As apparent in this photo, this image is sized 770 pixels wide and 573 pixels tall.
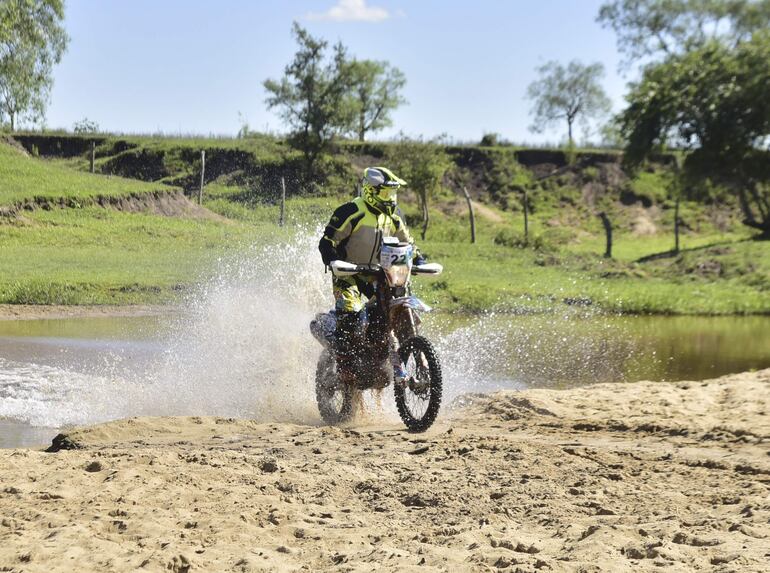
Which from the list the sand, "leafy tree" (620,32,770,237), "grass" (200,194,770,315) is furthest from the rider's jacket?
"leafy tree" (620,32,770,237)

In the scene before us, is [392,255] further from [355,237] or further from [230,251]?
[230,251]

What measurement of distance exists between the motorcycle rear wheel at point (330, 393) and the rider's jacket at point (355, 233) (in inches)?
38.3

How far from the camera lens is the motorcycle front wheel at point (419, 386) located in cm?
944

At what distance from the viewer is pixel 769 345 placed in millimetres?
19266

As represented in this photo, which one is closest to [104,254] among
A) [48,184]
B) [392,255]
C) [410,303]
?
[48,184]

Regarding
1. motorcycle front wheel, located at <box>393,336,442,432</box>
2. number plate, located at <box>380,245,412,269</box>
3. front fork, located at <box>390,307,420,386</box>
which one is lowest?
motorcycle front wheel, located at <box>393,336,442,432</box>

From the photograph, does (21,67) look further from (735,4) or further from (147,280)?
(735,4)

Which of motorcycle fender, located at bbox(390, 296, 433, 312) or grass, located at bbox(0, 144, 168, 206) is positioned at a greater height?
grass, located at bbox(0, 144, 168, 206)

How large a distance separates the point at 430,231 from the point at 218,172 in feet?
53.8

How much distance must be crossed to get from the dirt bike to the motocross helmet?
542mm

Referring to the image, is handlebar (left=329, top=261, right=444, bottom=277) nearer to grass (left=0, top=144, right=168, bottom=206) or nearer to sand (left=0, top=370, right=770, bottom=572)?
sand (left=0, top=370, right=770, bottom=572)

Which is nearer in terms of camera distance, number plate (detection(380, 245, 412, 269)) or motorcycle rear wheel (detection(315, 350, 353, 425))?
number plate (detection(380, 245, 412, 269))

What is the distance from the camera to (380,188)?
1038 cm

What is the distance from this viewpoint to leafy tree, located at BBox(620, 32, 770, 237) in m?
42.7
